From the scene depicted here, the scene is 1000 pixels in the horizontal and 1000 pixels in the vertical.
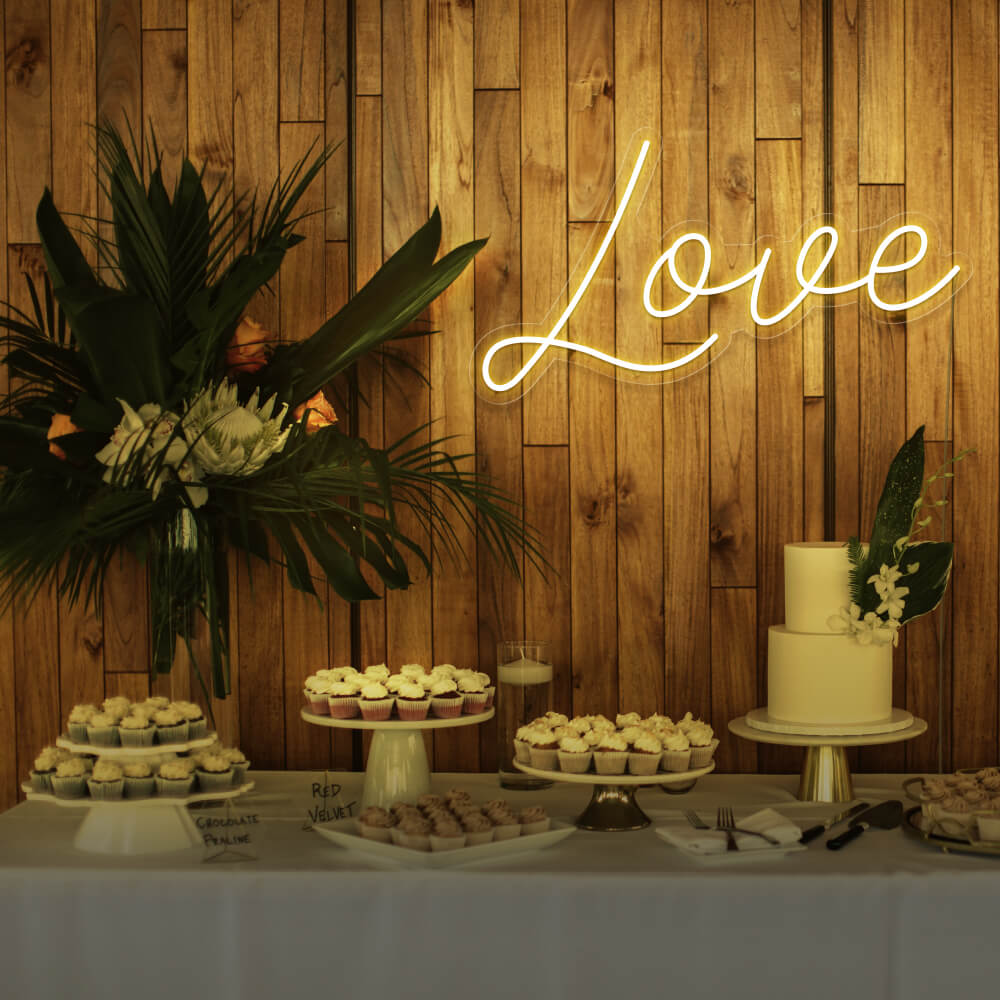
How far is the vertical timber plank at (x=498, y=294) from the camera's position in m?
2.53

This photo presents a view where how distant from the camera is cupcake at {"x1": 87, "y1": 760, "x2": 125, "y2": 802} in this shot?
181 centimetres

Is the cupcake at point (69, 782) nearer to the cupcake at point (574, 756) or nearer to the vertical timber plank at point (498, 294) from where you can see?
the cupcake at point (574, 756)

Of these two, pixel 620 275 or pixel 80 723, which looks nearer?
pixel 80 723

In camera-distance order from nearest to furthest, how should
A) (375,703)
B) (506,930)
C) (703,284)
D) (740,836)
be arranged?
(506,930) → (740,836) → (375,703) → (703,284)

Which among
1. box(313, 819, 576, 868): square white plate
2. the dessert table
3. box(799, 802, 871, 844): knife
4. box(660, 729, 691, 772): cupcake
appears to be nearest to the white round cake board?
box(799, 802, 871, 844): knife

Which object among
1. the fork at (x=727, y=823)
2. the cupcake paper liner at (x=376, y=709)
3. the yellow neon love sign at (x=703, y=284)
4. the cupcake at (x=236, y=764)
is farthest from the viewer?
the yellow neon love sign at (x=703, y=284)

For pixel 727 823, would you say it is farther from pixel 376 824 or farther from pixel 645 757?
pixel 376 824

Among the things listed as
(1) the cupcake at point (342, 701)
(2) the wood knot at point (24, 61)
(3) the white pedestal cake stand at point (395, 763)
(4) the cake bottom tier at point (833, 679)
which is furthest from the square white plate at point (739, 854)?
(2) the wood knot at point (24, 61)

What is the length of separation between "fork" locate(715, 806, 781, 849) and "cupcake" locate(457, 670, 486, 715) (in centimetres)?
48

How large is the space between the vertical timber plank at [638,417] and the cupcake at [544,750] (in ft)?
1.86

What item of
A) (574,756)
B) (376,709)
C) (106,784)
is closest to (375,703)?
(376,709)

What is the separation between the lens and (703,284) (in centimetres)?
248

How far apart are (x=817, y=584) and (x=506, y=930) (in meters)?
0.90

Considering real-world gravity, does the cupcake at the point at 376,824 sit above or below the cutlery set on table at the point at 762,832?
above
